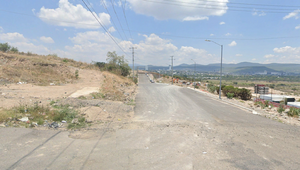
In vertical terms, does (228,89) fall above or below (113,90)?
below

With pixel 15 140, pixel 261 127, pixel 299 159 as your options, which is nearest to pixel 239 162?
pixel 299 159

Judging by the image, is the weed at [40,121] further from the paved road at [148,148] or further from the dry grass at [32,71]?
the dry grass at [32,71]

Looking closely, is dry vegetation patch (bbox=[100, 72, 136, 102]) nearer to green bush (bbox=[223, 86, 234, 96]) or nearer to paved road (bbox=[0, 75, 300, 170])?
paved road (bbox=[0, 75, 300, 170])

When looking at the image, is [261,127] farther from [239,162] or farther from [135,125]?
[135,125]

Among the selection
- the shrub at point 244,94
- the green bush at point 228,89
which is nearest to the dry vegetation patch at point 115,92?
the green bush at point 228,89

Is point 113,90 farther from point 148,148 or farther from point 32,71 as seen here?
point 148,148

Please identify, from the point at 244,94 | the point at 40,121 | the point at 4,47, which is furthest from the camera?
the point at 4,47

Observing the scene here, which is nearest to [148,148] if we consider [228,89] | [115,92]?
[115,92]

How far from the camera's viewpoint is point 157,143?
764cm

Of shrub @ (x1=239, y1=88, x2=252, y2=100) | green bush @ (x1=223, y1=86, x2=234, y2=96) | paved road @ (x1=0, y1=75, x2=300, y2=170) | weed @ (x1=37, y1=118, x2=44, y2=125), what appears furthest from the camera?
green bush @ (x1=223, y1=86, x2=234, y2=96)

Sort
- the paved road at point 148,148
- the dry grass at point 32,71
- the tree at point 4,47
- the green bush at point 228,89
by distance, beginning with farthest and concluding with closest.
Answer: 1. the tree at point 4,47
2. the green bush at point 228,89
3. the dry grass at point 32,71
4. the paved road at point 148,148

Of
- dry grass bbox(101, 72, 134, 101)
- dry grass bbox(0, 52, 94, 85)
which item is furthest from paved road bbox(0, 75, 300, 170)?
dry grass bbox(0, 52, 94, 85)

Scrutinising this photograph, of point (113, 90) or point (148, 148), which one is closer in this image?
point (148, 148)

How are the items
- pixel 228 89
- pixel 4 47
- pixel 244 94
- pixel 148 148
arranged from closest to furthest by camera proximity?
1. pixel 148 148
2. pixel 244 94
3. pixel 228 89
4. pixel 4 47
